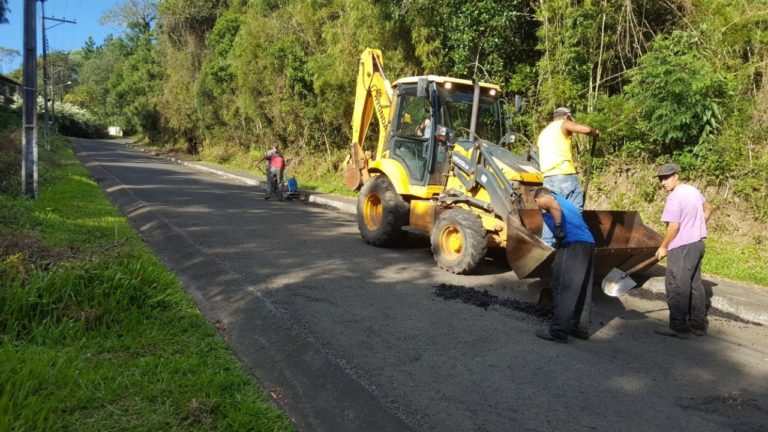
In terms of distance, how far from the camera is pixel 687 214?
18.4 feet

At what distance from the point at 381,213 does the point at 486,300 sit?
3.31 meters

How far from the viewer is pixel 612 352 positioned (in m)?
5.11

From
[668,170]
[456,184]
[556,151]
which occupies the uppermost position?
[556,151]

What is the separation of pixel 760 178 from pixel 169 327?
9.19 metres

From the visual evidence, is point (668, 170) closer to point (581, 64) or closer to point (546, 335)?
point (546, 335)

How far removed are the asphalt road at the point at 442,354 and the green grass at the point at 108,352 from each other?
416mm

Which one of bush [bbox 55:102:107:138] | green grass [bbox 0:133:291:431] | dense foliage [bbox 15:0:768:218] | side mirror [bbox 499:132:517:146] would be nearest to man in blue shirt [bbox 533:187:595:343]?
green grass [bbox 0:133:291:431]

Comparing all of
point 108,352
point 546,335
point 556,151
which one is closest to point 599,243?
point 556,151

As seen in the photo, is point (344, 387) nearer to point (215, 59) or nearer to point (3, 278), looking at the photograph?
point (3, 278)

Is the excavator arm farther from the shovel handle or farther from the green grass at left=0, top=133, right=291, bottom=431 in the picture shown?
the green grass at left=0, top=133, right=291, bottom=431

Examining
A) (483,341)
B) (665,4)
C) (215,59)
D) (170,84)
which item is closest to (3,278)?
(483,341)

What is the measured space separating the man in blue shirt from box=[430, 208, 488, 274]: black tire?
6.26 feet

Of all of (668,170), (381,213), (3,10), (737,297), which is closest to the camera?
(668,170)

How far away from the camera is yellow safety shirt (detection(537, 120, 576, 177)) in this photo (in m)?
7.07
